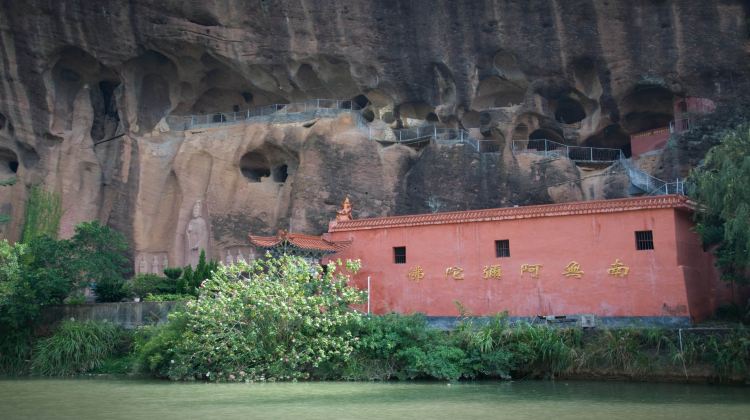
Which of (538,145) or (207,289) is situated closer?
(207,289)

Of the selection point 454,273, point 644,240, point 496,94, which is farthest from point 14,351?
point 496,94

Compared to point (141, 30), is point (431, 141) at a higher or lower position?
Result: lower

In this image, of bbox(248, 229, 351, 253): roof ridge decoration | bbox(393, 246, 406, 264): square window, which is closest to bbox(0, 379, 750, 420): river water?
bbox(248, 229, 351, 253): roof ridge decoration

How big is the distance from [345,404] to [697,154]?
1855cm

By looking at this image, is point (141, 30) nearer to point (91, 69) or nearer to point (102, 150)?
point (91, 69)

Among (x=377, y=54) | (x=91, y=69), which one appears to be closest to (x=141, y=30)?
(x=91, y=69)

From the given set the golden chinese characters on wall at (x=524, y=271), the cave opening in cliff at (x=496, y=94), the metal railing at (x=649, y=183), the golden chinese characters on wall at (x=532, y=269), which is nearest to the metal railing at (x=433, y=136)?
the cave opening in cliff at (x=496, y=94)

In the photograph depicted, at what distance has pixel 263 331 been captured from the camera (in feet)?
61.7

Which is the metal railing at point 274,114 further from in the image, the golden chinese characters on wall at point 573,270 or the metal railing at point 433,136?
the golden chinese characters on wall at point 573,270

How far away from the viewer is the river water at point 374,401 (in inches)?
493

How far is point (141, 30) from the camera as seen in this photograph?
31391 millimetres

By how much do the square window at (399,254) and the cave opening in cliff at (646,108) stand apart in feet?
40.0

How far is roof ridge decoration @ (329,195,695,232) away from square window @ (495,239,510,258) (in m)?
0.66

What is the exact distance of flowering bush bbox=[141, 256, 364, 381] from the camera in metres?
18.4
